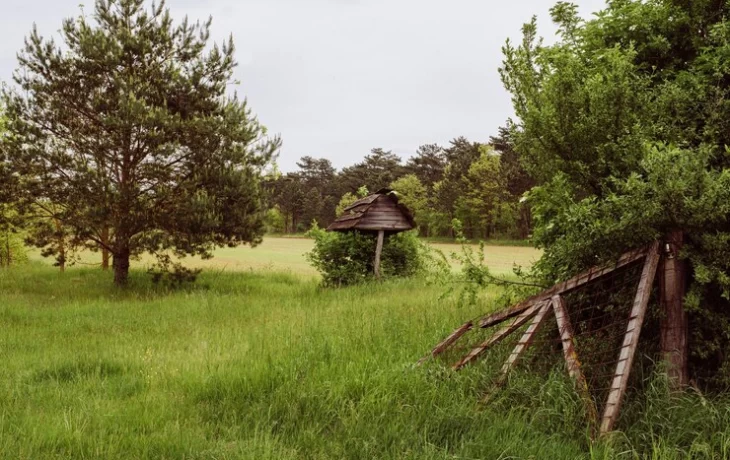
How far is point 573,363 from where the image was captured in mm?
3836

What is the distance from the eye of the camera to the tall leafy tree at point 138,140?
12273mm

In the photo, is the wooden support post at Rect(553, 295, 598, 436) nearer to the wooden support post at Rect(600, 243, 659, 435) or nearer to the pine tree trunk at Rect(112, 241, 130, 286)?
the wooden support post at Rect(600, 243, 659, 435)

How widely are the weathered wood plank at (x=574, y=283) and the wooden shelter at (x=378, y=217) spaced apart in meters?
9.13

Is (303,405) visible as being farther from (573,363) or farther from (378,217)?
(378,217)

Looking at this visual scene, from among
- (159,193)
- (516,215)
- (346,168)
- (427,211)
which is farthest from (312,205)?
(159,193)

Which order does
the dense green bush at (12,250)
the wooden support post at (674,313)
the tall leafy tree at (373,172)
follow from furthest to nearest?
the tall leafy tree at (373,172) < the dense green bush at (12,250) < the wooden support post at (674,313)

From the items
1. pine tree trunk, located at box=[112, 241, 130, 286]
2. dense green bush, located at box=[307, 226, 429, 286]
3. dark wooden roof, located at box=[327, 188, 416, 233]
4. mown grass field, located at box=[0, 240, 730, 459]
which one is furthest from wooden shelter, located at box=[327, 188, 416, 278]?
mown grass field, located at box=[0, 240, 730, 459]

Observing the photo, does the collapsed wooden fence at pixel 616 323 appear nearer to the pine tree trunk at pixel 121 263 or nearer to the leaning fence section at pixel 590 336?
the leaning fence section at pixel 590 336

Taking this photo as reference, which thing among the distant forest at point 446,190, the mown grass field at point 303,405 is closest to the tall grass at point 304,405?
the mown grass field at point 303,405

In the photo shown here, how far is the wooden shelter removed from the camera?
13859mm

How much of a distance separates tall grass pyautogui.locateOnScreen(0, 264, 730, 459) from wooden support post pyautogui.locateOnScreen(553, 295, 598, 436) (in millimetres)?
112

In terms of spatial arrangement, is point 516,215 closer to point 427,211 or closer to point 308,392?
point 427,211

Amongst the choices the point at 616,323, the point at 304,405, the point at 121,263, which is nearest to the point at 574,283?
the point at 616,323

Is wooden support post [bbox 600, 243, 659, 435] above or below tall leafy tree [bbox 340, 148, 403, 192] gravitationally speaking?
below
